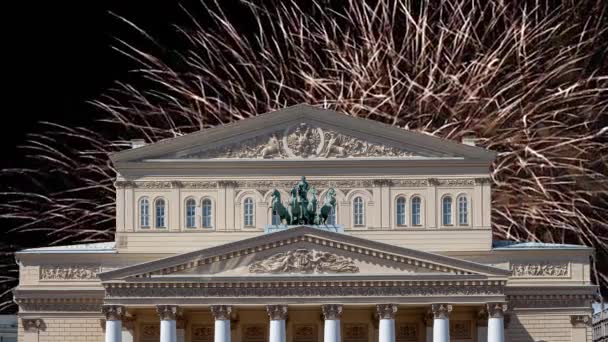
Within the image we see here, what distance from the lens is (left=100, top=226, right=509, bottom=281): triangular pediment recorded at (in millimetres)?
93500

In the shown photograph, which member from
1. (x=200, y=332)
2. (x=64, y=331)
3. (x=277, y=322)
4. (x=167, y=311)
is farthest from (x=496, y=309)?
(x=64, y=331)

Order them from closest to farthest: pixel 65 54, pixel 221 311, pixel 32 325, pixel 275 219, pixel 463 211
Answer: pixel 221 311, pixel 32 325, pixel 275 219, pixel 463 211, pixel 65 54

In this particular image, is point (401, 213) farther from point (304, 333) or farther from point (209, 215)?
point (209, 215)

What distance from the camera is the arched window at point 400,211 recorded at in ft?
327

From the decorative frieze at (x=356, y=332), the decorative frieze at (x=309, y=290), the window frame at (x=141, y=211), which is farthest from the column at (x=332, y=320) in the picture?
the window frame at (x=141, y=211)

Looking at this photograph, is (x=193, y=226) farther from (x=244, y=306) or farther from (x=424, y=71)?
(x=424, y=71)

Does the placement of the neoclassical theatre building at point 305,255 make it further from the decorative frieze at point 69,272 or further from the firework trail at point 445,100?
the firework trail at point 445,100

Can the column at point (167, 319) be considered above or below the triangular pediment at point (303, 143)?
below

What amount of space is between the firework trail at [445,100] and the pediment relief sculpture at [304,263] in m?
11.1

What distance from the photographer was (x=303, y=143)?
327 ft

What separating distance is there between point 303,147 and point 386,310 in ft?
32.0

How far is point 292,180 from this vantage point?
99.7 metres

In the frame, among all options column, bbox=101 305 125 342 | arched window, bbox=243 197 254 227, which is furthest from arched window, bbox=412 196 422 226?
column, bbox=101 305 125 342

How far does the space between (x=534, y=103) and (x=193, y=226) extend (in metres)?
17.9
